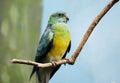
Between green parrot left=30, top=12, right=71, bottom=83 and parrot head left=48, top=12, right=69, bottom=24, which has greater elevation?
parrot head left=48, top=12, right=69, bottom=24

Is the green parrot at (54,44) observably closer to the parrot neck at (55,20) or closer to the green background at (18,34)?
the parrot neck at (55,20)

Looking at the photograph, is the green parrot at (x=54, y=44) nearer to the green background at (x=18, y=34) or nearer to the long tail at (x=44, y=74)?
the long tail at (x=44, y=74)

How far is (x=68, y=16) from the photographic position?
1339 millimetres

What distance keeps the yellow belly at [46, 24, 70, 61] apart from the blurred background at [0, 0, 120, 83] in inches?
4.5

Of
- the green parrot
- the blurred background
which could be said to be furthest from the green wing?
the blurred background

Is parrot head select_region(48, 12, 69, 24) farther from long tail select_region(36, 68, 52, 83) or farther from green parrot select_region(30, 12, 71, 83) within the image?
long tail select_region(36, 68, 52, 83)

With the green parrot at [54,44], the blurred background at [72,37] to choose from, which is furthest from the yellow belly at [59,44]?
the blurred background at [72,37]

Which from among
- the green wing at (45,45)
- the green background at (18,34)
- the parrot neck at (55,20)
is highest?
the parrot neck at (55,20)

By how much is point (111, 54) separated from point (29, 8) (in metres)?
0.34

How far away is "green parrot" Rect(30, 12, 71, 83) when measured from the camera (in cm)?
124

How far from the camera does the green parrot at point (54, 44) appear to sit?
1.24 m

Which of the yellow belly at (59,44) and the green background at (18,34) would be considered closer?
the yellow belly at (59,44)

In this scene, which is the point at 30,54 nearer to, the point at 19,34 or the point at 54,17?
the point at 19,34

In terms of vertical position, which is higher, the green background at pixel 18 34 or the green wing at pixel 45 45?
the green wing at pixel 45 45
